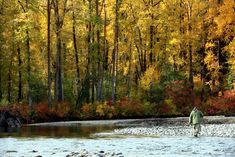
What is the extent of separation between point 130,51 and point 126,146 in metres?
35.5

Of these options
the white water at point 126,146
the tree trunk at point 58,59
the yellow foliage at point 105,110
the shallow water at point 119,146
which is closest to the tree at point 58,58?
the tree trunk at point 58,59

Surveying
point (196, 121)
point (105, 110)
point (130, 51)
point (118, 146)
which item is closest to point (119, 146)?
point (118, 146)

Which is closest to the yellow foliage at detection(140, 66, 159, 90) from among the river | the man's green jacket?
the man's green jacket

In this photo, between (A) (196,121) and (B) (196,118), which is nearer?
(A) (196,121)

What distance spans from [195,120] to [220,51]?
2914cm

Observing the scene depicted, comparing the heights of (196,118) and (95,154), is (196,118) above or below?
above

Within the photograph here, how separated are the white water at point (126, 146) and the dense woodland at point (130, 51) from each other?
2030 cm

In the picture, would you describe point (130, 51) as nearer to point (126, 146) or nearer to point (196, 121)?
point (196, 121)

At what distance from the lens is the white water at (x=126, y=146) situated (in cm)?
1897

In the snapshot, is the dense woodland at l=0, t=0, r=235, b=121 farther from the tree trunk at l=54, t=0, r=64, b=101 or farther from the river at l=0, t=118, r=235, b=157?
the river at l=0, t=118, r=235, b=157

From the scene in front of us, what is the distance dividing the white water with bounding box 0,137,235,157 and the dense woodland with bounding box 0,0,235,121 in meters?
20.3

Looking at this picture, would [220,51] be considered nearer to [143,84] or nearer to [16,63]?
[143,84]

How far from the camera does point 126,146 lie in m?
21.7

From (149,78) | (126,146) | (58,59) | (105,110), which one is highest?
(58,59)
